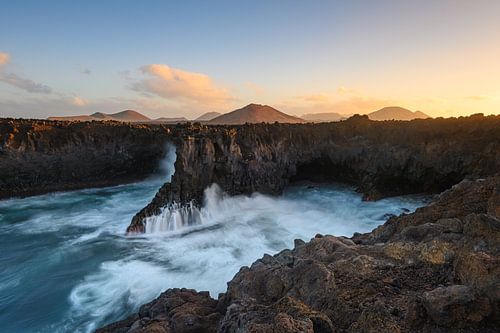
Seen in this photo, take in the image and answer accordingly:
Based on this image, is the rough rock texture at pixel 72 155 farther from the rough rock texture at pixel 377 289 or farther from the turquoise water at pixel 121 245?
the rough rock texture at pixel 377 289

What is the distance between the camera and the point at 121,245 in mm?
14695

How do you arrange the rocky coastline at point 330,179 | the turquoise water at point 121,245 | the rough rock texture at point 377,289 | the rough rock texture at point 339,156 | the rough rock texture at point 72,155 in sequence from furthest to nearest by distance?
the rough rock texture at point 72,155 < the rough rock texture at point 339,156 < the turquoise water at point 121,245 < the rocky coastline at point 330,179 < the rough rock texture at point 377,289

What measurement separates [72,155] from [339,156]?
20.0m

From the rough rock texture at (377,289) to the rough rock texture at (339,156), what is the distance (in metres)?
11.1

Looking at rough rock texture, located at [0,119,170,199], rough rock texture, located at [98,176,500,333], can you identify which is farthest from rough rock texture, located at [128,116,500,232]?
rough rock texture, located at [98,176,500,333]

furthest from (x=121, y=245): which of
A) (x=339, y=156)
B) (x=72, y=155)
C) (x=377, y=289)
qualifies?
(x=339, y=156)

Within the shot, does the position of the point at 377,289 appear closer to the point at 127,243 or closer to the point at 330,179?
the point at 127,243

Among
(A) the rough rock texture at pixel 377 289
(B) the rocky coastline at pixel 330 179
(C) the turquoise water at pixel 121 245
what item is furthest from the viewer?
(C) the turquoise water at pixel 121 245

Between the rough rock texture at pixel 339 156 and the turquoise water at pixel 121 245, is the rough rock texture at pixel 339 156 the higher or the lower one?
the higher one

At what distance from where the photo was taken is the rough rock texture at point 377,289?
3672 millimetres

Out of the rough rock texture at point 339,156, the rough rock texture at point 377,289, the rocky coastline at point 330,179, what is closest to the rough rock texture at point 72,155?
the rocky coastline at point 330,179

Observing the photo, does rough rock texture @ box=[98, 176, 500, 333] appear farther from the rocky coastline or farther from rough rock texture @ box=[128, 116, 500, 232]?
rough rock texture @ box=[128, 116, 500, 232]

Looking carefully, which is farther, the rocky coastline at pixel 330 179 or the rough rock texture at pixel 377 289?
the rocky coastline at pixel 330 179

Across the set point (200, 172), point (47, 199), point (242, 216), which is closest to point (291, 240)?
point (242, 216)
